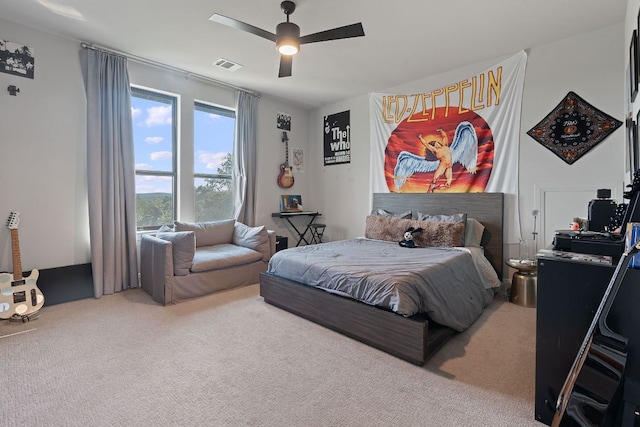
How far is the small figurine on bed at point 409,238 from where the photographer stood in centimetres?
347

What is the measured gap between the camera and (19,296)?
8.93 feet

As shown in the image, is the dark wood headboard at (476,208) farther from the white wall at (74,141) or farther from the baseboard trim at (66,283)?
the baseboard trim at (66,283)

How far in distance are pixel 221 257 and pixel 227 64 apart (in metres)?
2.33

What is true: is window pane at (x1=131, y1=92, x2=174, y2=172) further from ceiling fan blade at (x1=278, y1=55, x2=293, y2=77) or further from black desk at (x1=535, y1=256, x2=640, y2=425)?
black desk at (x1=535, y1=256, x2=640, y2=425)

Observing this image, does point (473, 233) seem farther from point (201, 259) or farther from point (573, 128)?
point (201, 259)

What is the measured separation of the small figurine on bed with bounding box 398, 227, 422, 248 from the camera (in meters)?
3.47

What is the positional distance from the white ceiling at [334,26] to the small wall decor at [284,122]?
4.05ft

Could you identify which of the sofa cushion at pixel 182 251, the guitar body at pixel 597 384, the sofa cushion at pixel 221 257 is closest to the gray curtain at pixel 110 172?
the sofa cushion at pixel 182 251

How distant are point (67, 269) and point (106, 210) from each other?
706mm

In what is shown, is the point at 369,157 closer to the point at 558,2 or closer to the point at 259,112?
the point at 259,112

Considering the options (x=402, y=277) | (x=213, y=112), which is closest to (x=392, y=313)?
(x=402, y=277)

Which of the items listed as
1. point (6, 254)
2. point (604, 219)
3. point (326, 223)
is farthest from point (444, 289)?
point (6, 254)

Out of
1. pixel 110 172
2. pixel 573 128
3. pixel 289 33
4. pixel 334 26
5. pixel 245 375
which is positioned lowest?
pixel 245 375

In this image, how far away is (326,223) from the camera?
18.3 feet
